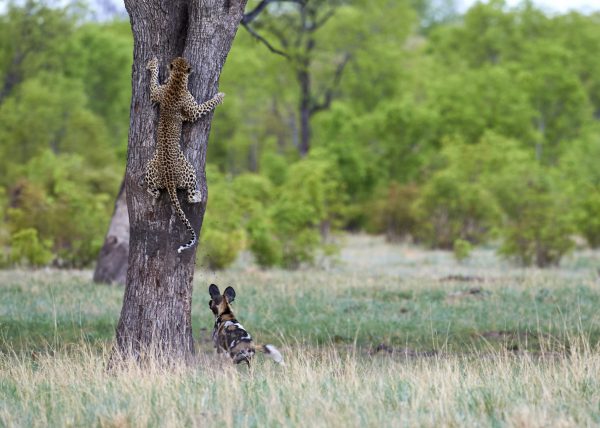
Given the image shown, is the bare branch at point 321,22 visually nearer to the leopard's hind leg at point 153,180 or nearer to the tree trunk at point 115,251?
the tree trunk at point 115,251

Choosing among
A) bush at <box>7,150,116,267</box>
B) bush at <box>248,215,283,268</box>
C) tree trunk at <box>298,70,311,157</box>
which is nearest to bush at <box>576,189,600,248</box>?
bush at <box>248,215,283,268</box>

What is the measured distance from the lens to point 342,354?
10461 mm

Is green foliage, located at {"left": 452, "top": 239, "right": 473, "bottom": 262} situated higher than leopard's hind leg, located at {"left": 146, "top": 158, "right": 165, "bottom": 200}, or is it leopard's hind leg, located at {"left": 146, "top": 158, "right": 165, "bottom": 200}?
leopard's hind leg, located at {"left": 146, "top": 158, "right": 165, "bottom": 200}

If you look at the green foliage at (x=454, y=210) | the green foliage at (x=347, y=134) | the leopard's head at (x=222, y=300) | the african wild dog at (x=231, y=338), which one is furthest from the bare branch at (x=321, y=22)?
the african wild dog at (x=231, y=338)

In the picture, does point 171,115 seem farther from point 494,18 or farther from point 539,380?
point 494,18

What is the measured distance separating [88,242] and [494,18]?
1723 inches

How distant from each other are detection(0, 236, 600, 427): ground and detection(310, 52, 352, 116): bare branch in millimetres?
27745

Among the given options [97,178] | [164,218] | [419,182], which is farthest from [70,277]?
[419,182]

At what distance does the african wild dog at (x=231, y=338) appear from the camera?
337 inches

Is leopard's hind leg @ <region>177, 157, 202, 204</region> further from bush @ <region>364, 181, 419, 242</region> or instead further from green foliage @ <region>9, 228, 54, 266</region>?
bush @ <region>364, 181, 419, 242</region>

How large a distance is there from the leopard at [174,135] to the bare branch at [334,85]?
1590 inches

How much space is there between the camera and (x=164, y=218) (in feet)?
28.5

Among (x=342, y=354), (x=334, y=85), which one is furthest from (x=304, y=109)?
(x=342, y=354)

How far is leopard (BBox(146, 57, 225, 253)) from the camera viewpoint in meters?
8.43
